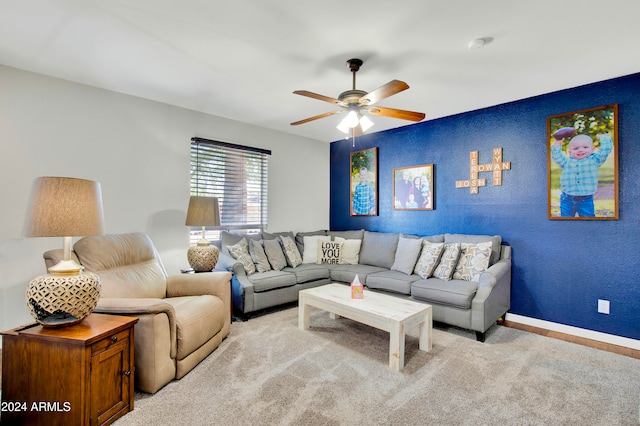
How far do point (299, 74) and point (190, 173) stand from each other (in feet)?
6.31

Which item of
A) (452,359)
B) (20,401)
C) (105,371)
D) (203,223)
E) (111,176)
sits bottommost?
(452,359)

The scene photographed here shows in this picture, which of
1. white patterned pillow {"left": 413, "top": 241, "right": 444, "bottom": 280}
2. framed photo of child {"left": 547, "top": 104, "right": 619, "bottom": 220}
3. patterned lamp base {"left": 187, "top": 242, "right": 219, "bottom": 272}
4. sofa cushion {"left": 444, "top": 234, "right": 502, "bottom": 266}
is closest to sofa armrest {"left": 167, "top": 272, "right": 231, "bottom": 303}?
patterned lamp base {"left": 187, "top": 242, "right": 219, "bottom": 272}

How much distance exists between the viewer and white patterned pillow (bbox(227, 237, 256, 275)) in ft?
12.1

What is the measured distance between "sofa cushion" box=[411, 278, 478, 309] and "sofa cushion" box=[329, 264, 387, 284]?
717mm

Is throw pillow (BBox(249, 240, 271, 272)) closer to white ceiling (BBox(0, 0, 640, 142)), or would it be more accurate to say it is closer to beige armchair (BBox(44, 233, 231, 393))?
beige armchair (BBox(44, 233, 231, 393))

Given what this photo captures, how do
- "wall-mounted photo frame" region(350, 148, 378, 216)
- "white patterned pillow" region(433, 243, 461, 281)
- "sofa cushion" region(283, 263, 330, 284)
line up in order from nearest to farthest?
"white patterned pillow" region(433, 243, 461, 281), "sofa cushion" region(283, 263, 330, 284), "wall-mounted photo frame" region(350, 148, 378, 216)

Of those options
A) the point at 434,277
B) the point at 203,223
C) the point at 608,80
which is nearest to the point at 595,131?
the point at 608,80

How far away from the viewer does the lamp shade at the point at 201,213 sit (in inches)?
134

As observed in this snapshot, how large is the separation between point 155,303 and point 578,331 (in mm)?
3897

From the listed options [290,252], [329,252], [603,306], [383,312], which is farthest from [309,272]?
[603,306]

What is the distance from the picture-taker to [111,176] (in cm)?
325

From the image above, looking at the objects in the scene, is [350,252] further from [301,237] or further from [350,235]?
[301,237]

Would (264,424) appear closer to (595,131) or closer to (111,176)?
(111,176)

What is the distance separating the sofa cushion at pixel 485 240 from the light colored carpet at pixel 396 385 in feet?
2.87
